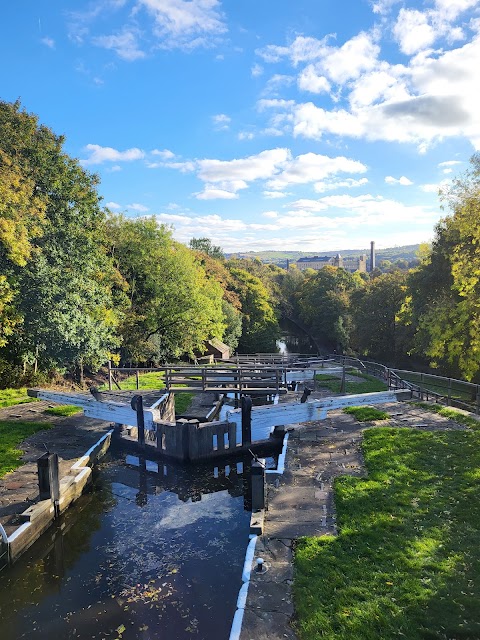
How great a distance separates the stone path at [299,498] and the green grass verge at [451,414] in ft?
0.91

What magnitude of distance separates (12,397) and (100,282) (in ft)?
25.5

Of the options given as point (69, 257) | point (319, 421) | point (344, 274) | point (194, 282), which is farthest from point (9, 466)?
point (344, 274)

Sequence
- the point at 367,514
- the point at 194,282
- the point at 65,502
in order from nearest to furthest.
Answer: the point at 367,514 → the point at 65,502 → the point at 194,282

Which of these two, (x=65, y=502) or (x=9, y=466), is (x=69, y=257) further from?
(x=65, y=502)

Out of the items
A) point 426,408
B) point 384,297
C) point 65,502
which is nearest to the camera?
point 65,502

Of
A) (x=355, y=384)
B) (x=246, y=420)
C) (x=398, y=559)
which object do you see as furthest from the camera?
(x=355, y=384)

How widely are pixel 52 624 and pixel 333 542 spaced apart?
4498 millimetres

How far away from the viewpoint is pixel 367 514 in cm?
791

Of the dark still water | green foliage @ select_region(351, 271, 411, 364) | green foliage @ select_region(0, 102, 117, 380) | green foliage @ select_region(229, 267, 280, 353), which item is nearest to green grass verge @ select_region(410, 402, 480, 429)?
the dark still water

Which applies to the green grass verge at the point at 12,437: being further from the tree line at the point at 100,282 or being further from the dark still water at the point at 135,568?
the tree line at the point at 100,282

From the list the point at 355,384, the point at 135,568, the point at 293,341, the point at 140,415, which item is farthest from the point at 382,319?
the point at 293,341

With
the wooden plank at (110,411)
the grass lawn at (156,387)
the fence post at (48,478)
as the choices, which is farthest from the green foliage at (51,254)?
the fence post at (48,478)

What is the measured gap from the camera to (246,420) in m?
13.7

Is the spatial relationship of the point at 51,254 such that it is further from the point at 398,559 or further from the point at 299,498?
the point at 398,559
